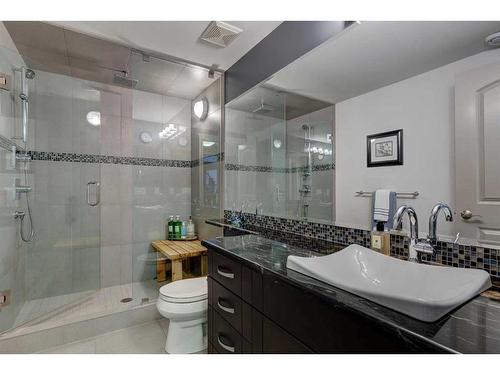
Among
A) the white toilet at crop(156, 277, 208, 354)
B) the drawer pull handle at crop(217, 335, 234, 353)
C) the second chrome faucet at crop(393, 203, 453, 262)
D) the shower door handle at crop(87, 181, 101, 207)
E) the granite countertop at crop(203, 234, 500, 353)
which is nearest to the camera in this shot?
the granite countertop at crop(203, 234, 500, 353)

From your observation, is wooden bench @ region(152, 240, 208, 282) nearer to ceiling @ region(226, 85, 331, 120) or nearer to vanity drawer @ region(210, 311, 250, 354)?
vanity drawer @ region(210, 311, 250, 354)

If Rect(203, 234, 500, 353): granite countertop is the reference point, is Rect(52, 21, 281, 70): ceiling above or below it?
above

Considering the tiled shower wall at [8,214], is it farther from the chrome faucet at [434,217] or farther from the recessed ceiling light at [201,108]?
the chrome faucet at [434,217]

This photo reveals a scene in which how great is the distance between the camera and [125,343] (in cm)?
192

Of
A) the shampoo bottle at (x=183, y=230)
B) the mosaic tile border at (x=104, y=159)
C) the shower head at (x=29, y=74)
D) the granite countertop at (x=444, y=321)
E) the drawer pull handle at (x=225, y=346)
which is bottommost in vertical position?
the drawer pull handle at (x=225, y=346)

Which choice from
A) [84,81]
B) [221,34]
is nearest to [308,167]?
[221,34]

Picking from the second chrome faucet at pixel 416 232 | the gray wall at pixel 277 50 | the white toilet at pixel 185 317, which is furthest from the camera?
the white toilet at pixel 185 317

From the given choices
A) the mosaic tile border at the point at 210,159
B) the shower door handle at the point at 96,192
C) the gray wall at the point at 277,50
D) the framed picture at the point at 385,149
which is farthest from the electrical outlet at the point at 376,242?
the shower door handle at the point at 96,192

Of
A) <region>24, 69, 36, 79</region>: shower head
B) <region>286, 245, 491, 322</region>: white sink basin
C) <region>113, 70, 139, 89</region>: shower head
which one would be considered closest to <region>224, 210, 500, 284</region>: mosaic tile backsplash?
<region>286, 245, 491, 322</region>: white sink basin

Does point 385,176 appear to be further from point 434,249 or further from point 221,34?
point 221,34

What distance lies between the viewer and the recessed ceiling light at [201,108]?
2.89 meters

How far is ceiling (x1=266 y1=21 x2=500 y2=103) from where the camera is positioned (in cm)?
105

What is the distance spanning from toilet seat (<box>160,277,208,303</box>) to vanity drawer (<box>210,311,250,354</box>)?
29 cm

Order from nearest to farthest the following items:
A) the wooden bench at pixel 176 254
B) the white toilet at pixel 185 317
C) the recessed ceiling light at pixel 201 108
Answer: the white toilet at pixel 185 317
the wooden bench at pixel 176 254
the recessed ceiling light at pixel 201 108
